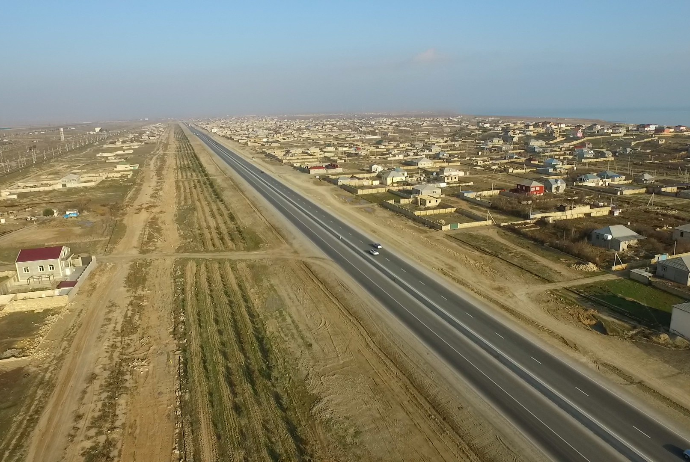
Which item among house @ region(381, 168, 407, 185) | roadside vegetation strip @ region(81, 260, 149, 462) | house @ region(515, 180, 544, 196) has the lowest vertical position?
roadside vegetation strip @ region(81, 260, 149, 462)

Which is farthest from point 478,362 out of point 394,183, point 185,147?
point 185,147

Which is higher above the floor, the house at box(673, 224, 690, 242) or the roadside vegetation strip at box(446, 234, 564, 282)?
the house at box(673, 224, 690, 242)

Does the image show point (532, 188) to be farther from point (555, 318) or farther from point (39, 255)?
point (39, 255)

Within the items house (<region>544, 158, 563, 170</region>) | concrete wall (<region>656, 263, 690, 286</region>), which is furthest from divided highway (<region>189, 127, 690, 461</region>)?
house (<region>544, 158, 563, 170</region>)

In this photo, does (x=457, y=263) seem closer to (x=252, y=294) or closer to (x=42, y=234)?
(x=252, y=294)

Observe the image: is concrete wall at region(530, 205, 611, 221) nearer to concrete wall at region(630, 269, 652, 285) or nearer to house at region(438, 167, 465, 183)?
concrete wall at region(630, 269, 652, 285)

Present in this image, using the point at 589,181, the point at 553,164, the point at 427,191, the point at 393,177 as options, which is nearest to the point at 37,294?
the point at 427,191

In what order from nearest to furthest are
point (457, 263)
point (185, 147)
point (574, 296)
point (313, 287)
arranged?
point (574, 296), point (313, 287), point (457, 263), point (185, 147)

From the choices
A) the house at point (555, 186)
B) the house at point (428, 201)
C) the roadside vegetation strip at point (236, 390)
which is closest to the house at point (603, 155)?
the house at point (555, 186)
